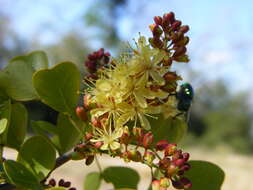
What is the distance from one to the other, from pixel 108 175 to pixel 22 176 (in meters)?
0.40

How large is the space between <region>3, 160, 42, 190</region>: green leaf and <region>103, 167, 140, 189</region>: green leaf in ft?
1.14

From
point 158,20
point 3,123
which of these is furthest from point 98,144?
point 158,20

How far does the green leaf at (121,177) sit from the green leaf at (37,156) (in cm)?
29

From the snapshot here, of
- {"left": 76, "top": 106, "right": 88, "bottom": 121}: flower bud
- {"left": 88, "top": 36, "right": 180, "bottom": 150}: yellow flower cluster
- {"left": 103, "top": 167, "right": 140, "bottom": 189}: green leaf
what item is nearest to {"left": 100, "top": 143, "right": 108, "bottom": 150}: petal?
{"left": 88, "top": 36, "right": 180, "bottom": 150}: yellow flower cluster

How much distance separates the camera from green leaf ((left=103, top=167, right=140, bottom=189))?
1204 mm

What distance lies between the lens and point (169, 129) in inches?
43.9

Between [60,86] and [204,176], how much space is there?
472 millimetres

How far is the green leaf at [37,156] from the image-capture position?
0.98 metres

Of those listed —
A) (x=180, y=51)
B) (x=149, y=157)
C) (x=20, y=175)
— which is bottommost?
(x=20, y=175)

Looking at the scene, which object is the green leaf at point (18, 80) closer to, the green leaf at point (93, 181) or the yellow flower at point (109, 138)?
the yellow flower at point (109, 138)

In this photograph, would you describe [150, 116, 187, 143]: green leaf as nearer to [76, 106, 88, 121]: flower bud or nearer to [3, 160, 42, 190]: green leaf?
[76, 106, 88, 121]: flower bud

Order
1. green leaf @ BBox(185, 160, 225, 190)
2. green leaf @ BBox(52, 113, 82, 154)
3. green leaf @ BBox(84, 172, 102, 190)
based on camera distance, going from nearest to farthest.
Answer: green leaf @ BBox(185, 160, 225, 190)
green leaf @ BBox(52, 113, 82, 154)
green leaf @ BBox(84, 172, 102, 190)

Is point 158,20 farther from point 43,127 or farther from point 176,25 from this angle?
point 43,127

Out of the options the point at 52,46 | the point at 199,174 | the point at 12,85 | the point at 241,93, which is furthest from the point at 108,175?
the point at 241,93
